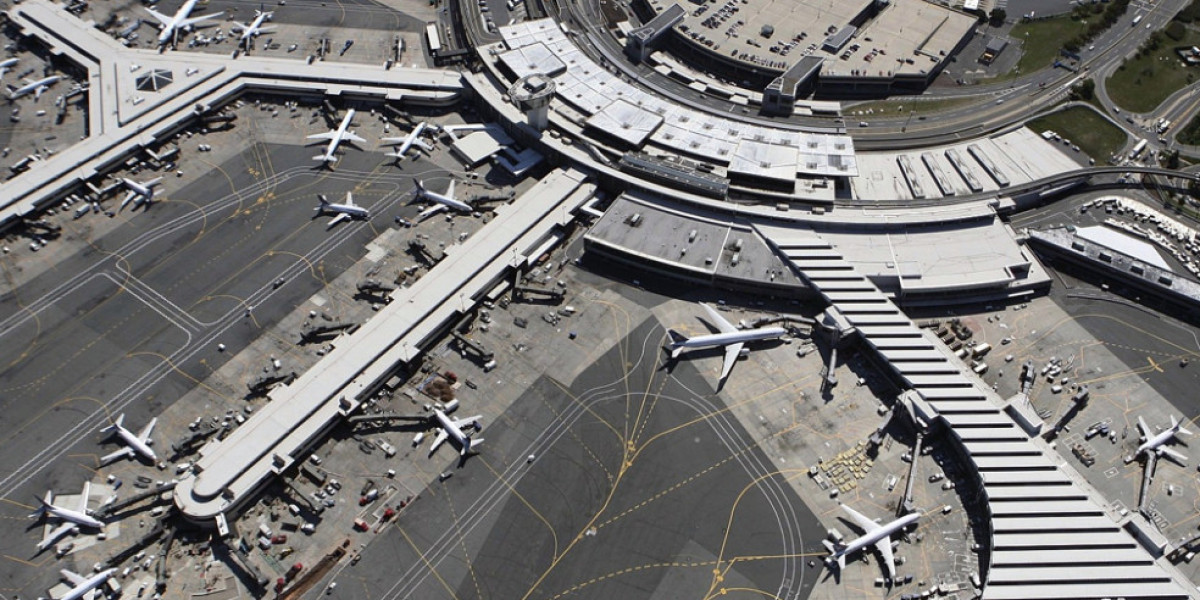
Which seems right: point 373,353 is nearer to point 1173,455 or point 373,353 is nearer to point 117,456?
point 117,456

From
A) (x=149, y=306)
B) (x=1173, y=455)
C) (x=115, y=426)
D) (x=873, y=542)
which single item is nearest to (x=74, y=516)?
(x=115, y=426)

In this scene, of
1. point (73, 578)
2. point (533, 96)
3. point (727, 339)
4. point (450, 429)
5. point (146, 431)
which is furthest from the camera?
point (533, 96)

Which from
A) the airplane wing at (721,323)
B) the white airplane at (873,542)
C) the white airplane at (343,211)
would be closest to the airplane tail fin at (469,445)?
the airplane wing at (721,323)

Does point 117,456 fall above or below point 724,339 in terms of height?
above

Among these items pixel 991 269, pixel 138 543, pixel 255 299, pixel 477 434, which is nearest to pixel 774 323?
pixel 991 269

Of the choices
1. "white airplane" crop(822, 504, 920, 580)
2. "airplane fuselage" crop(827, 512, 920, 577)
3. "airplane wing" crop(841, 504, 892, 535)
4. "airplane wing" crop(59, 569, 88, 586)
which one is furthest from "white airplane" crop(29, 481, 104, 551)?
"airplane wing" crop(841, 504, 892, 535)

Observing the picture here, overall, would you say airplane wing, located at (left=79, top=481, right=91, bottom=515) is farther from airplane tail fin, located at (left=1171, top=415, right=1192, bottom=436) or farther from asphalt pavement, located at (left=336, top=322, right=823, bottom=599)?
airplane tail fin, located at (left=1171, top=415, right=1192, bottom=436)

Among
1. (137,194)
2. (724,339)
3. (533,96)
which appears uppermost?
(137,194)
